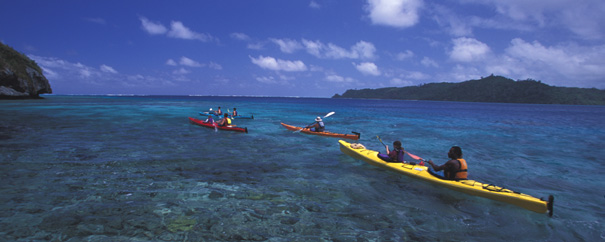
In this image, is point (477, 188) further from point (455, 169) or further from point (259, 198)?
point (259, 198)

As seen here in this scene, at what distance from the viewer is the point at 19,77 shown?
52438mm

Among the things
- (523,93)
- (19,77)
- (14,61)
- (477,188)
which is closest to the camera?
(477,188)

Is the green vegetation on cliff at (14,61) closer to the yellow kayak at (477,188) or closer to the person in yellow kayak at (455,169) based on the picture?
the yellow kayak at (477,188)

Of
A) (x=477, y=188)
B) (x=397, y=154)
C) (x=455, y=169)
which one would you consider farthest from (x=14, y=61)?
(x=477, y=188)

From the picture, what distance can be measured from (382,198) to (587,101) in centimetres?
23626

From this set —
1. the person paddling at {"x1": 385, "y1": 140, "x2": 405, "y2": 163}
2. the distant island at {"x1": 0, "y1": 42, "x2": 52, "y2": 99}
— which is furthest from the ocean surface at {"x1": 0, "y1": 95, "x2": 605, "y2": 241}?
the distant island at {"x1": 0, "y1": 42, "x2": 52, "y2": 99}

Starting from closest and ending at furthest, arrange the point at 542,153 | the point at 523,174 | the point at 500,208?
1. the point at 500,208
2. the point at 523,174
3. the point at 542,153

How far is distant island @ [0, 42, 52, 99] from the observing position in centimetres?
4909

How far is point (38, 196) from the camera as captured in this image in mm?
6996

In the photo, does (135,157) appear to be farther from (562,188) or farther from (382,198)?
(562,188)

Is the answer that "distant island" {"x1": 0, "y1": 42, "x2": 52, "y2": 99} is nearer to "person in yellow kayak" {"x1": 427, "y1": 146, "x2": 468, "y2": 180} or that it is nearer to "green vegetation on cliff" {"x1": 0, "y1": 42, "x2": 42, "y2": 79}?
"green vegetation on cliff" {"x1": 0, "y1": 42, "x2": 42, "y2": 79}

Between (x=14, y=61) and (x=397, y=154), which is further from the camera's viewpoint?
(x=14, y=61)

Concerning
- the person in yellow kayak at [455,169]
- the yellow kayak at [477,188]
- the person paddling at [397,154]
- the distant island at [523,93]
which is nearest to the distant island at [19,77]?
the person paddling at [397,154]

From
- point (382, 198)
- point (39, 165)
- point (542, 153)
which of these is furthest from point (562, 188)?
point (39, 165)
